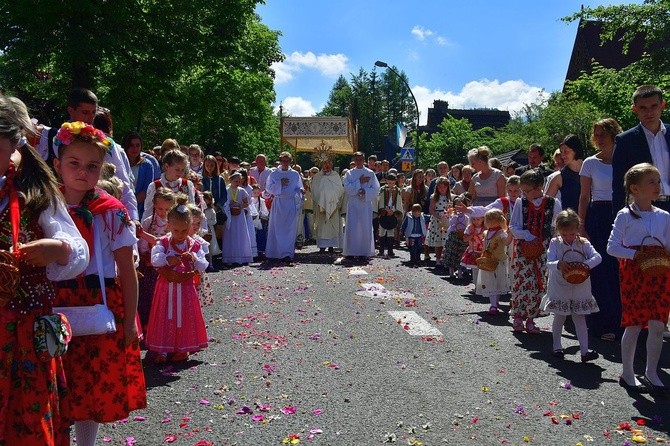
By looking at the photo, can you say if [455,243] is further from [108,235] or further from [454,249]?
[108,235]

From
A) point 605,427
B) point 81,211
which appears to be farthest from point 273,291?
point 81,211

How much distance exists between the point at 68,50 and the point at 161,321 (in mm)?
13891

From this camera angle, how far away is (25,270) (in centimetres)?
316

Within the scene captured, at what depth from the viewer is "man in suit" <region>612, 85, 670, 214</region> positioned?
286 inches

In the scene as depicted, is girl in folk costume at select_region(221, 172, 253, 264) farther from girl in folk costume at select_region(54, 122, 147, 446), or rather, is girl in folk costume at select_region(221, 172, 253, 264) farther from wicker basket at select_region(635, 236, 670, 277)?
girl in folk costume at select_region(54, 122, 147, 446)

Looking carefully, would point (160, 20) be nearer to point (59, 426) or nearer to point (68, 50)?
point (68, 50)

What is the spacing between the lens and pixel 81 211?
3.82 meters

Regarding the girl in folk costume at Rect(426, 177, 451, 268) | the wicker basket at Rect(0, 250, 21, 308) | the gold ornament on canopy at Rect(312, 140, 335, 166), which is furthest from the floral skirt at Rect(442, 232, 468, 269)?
the gold ornament on canopy at Rect(312, 140, 335, 166)

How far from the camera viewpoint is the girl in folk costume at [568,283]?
7.15m

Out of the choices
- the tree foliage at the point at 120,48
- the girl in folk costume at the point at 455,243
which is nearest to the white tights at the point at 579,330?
the girl in folk costume at the point at 455,243

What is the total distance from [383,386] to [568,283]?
223 centimetres

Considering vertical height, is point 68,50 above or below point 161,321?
above

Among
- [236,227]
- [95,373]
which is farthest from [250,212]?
[95,373]

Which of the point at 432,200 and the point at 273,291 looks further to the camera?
the point at 432,200
